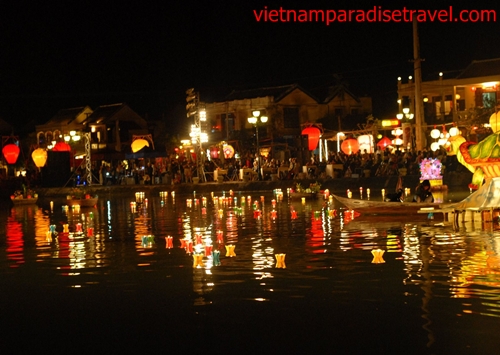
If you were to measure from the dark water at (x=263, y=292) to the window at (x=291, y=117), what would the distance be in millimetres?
38798

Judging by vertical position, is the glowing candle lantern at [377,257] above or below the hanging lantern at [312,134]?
below

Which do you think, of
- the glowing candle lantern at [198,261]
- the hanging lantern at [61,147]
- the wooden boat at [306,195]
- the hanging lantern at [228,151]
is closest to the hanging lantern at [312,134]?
the hanging lantern at [228,151]

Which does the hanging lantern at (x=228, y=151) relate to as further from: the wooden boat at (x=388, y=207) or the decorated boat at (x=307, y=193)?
the wooden boat at (x=388, y=207)

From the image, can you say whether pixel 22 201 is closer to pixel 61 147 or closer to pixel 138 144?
pixel 61 147

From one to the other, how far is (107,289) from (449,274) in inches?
190

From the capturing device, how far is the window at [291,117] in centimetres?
5775

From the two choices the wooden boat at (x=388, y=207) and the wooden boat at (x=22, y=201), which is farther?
the wooden boat at (x=22, y=201)

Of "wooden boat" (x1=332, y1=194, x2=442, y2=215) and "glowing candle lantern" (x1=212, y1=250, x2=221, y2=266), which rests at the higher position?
"wooden boat" (x1=332, y1=194, x2=442, y2=215)

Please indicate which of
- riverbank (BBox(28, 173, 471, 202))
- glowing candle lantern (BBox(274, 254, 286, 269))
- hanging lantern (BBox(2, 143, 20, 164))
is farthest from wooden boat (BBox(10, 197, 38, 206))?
glowing candle lantern (BBox(274, 254, 286, 269))

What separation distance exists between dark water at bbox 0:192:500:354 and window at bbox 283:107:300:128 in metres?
38.8

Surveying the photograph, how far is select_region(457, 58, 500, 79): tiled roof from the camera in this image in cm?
4866

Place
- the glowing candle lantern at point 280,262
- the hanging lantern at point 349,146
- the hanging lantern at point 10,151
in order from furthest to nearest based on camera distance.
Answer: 1. the hanging lantern at point 10,151
2. the hanging lantern at point 349,146
3. the glowing candle lantern at point 280,262

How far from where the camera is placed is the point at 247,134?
56.5 meters

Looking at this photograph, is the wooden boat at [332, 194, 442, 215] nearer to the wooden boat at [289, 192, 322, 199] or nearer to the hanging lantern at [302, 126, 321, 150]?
the wooden boat at [289, 192, 322, 199]
